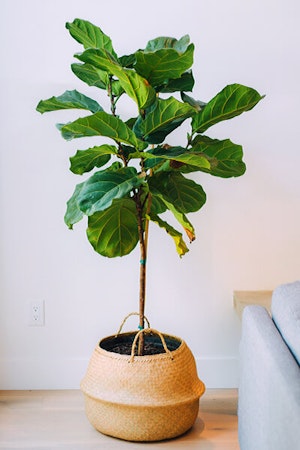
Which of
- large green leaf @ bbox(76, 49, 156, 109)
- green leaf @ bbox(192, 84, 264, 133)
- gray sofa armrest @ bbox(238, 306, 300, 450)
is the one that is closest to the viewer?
gray sofa armrest @ bbox(238, 306, 300, 450)

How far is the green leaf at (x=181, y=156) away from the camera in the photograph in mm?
Result: 1970

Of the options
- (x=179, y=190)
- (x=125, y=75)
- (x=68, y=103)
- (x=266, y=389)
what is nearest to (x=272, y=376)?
(x=266, y=389)

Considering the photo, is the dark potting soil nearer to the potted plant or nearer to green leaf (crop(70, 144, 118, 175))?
the potted plant

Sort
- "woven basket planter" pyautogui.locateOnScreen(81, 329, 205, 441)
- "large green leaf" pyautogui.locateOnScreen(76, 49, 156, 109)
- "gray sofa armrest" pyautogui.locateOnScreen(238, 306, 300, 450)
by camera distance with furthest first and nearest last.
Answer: "woven basket planter" pyautogui.locateOnScreen(81, 329, 205, 441) → "large green leaf" pyautogui.locateOnScreen(76, 49, 156, 109) → "gray sofa armrest" pyautogui.locateOnScreen(238, 306, 300, 450)

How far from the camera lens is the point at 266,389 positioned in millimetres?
1574

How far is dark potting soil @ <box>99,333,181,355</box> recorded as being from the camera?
2.32 metres

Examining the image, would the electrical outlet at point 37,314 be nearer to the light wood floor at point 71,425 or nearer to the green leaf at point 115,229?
the light wood floor at point 71,425

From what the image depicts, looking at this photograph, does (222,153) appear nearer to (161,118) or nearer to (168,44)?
(161,118)

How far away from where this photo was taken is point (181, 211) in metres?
2.09

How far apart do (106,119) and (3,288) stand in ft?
3.52

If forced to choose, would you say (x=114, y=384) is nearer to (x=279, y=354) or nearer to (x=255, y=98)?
(x=279, y=354)

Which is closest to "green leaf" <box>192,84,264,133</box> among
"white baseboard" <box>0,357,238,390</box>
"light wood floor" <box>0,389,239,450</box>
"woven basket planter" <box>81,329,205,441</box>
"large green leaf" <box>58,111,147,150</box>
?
"large green leaf" <box>58,111,147,150</box>

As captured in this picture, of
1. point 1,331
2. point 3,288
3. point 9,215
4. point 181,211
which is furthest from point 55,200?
point 181,211

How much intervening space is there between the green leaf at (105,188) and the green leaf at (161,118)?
13cm
